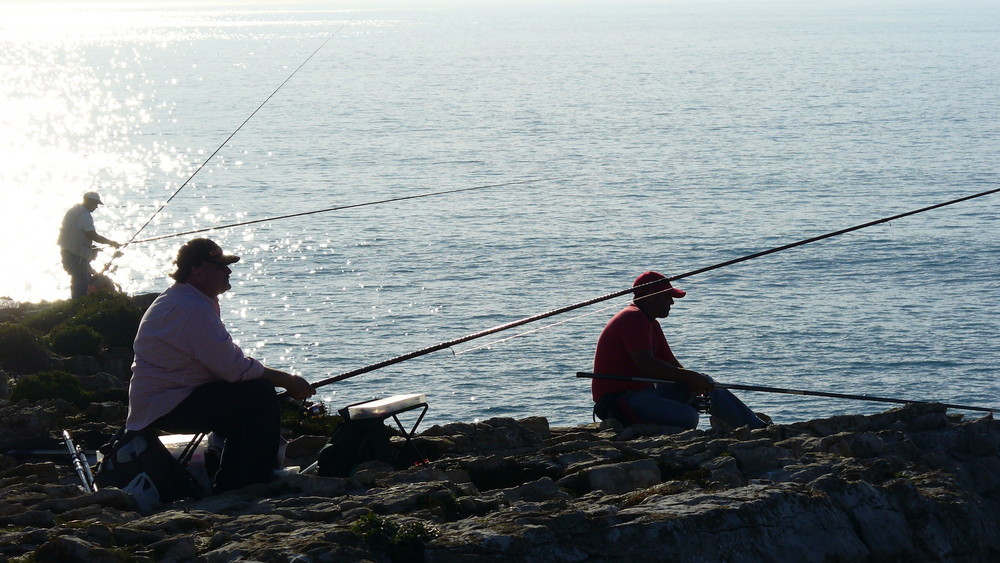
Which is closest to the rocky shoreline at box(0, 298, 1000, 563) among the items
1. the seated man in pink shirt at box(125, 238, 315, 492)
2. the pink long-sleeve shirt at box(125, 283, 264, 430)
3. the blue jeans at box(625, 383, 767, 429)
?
the blue jeans at box(625, 383, 767, 429)

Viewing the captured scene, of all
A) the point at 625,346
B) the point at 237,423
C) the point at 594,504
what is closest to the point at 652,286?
the point at 625,346

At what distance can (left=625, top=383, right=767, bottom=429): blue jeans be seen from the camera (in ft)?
29.1

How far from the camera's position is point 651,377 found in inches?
348

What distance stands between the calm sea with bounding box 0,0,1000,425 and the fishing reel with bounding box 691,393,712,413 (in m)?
1.97

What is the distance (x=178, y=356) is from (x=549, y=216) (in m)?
49.0

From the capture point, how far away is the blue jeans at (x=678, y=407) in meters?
8.87

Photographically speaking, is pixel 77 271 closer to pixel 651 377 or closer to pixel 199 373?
pixel 651 377

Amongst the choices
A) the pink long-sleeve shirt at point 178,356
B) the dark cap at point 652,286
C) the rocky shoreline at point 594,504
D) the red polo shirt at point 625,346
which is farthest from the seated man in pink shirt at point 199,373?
the dark cap at point 652,286

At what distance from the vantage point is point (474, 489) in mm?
6867

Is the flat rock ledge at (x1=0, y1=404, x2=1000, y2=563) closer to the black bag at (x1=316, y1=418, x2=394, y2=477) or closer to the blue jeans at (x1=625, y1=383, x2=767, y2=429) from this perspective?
the black bag at (x1=316, y1=418, x2=394, y2=477)

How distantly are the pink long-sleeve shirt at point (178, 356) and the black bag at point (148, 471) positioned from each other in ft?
0.42

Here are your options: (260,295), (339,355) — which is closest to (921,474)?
(339,355)

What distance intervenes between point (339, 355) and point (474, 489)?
2863 centimetres

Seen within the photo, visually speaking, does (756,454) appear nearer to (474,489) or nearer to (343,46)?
(474,489)
